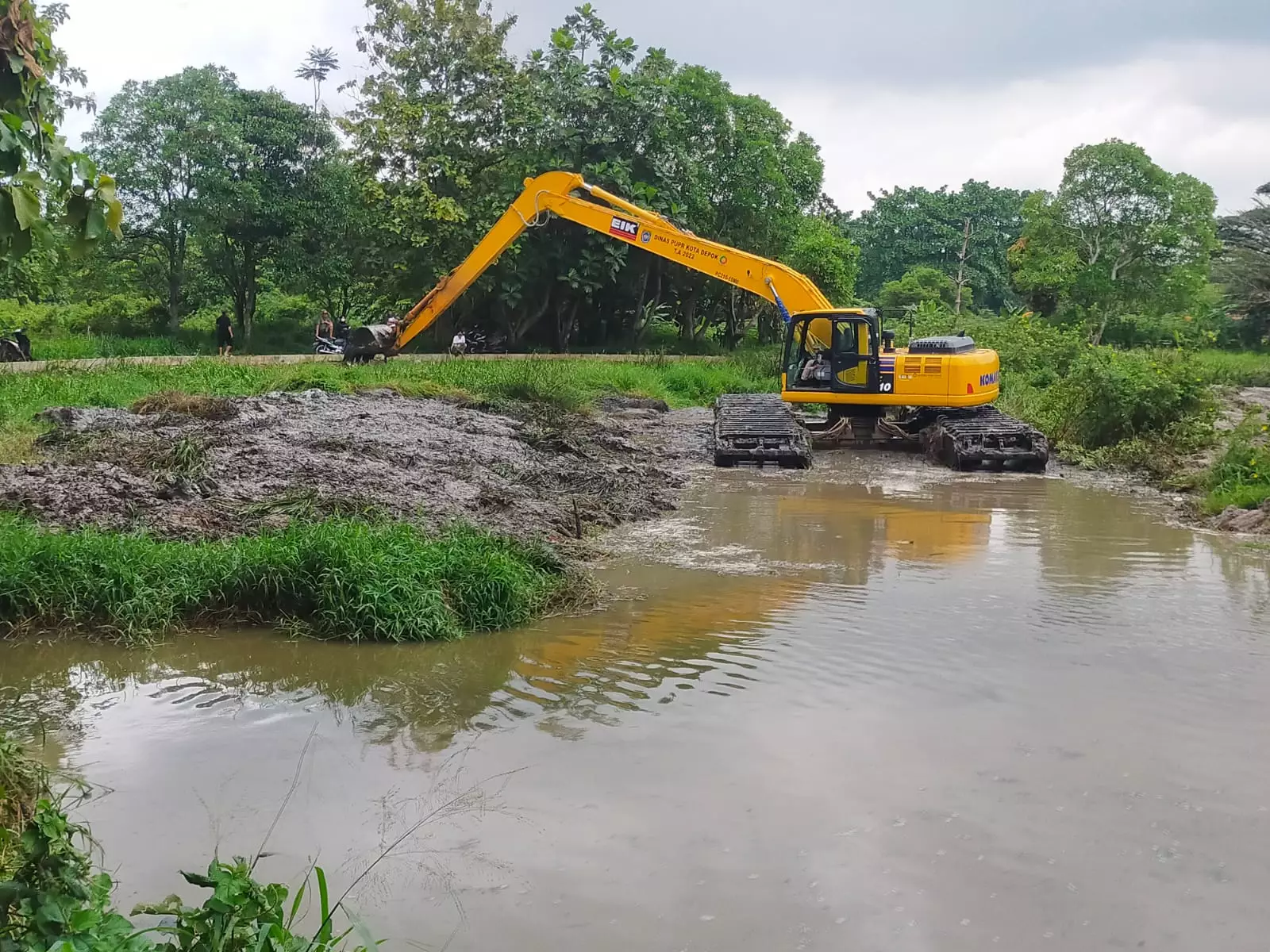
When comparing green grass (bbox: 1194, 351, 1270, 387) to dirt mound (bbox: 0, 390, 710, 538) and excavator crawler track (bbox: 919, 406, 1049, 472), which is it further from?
dirt mound (bbox: 0, 390, 710, 538)

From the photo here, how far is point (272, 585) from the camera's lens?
683 centimetres

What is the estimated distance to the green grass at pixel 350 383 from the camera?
13.1 m

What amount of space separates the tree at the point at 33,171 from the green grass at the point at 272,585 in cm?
401

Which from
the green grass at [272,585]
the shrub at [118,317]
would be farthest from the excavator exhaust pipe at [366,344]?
the green grass at [272,585]

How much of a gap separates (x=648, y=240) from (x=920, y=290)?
29.6 m

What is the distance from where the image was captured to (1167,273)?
128 feet

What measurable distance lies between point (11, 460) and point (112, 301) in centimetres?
1975

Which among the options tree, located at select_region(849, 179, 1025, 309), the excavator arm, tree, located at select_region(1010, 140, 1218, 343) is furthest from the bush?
tree, located at select_region(849, 179, 1025, 309)

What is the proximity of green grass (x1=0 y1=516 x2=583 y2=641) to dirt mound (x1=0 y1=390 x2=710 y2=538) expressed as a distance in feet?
3.40

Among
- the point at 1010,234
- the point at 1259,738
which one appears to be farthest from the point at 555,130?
the point at 1010,234

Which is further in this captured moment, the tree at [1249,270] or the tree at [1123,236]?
the tree at [1123,236]

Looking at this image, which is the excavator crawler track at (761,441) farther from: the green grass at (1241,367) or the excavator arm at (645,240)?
the green grass at (1241,367)

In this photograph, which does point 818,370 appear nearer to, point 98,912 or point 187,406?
point 187,406

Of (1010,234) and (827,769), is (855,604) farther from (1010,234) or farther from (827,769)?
(1010,234)
